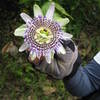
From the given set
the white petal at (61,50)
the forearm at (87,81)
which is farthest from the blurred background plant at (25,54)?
the white petal at (61,50)

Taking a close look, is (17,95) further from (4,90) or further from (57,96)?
(57,96)

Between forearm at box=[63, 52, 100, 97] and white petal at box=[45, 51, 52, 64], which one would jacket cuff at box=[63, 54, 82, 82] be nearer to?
forearm at box=[63, 52, 100, 97]

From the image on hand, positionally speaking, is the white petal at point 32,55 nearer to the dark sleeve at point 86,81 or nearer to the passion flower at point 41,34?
the passion flower at point 41,34

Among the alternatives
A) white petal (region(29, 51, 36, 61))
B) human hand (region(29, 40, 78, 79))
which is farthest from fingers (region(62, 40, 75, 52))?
white petal (region(29, 51, 36, 61))

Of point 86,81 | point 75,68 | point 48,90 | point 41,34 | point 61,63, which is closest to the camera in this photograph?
point 41,34

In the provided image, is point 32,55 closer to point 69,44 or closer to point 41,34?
point 41,34

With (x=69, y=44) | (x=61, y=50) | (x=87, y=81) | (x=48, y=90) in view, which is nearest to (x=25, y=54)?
(x=48, y=90)

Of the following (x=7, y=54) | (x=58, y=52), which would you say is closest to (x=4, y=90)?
(x=7, y=54)
